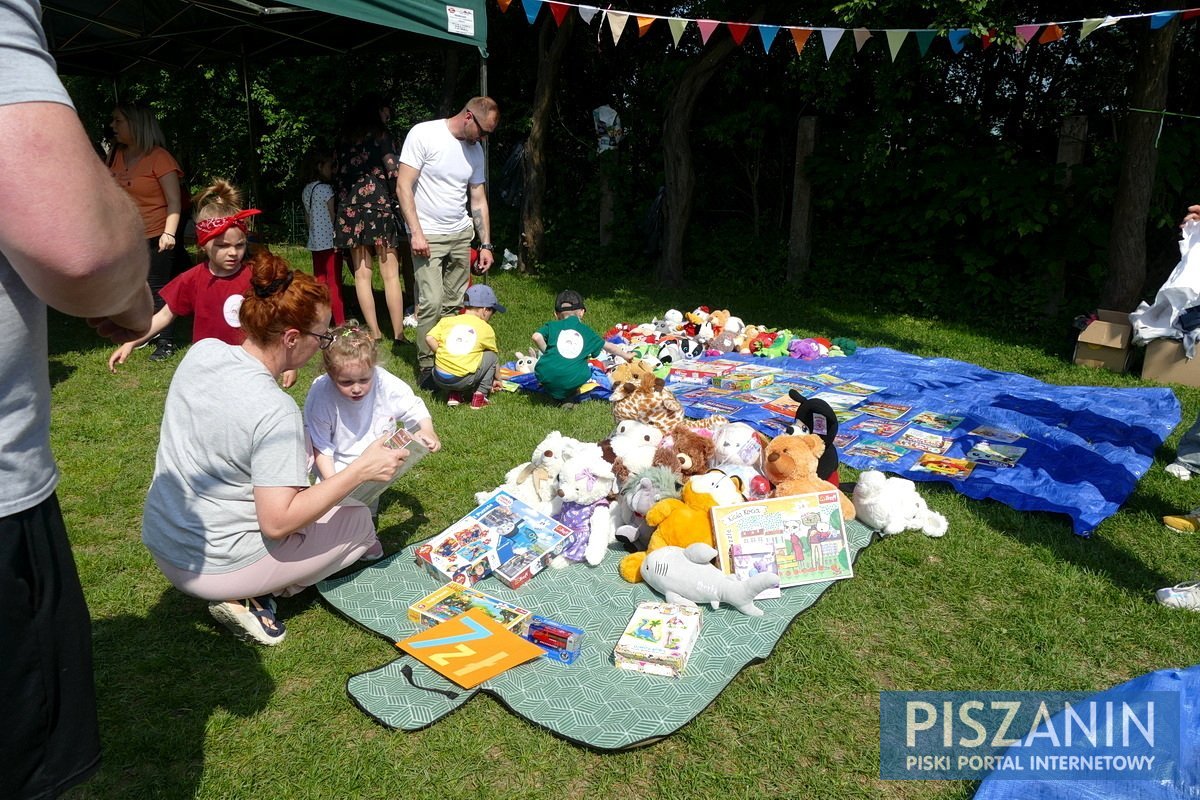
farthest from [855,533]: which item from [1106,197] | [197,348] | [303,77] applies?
[303,77]

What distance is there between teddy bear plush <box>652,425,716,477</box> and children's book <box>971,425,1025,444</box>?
2.26m

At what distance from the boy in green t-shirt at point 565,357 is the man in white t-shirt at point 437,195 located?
886 mm

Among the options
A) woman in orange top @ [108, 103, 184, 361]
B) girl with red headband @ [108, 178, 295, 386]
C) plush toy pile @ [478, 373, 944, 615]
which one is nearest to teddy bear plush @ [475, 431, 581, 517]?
plush toy pile @ [478, 373, 944, 615]

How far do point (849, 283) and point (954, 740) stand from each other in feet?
25.1

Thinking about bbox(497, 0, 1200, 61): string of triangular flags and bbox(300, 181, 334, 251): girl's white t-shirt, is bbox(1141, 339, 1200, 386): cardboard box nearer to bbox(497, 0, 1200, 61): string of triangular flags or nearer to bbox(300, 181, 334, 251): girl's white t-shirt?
bbox(497, 0, 1200, 61): string of triangular flags

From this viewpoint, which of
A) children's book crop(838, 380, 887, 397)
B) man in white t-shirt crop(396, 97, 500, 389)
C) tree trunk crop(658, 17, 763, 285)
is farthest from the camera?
tree trunk crop(658, 17, 763, 285)

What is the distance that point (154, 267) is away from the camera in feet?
22.9

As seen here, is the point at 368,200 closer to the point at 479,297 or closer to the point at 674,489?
the point at 479,297

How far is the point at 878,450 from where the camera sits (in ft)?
16.2

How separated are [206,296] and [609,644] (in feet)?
9.77

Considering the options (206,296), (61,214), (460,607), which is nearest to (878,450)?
(460,607)

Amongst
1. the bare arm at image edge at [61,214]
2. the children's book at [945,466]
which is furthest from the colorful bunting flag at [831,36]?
the bare arm at image edge at [61,214]

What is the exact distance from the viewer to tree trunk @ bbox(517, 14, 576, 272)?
10516 mm

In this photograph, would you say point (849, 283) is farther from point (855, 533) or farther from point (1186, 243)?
point (855, 533)
